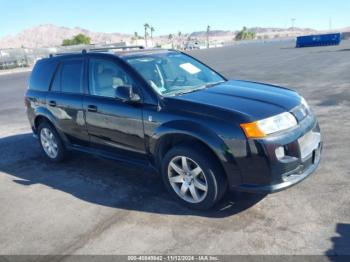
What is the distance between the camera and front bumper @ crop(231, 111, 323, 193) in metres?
3.51

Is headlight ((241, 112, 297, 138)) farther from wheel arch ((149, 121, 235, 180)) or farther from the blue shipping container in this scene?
the blue shipping container

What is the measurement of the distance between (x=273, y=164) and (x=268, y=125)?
40 centimetres

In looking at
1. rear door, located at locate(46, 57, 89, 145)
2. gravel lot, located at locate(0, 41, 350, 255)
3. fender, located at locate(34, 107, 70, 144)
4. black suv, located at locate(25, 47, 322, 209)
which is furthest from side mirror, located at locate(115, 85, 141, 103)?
fender, located at locate(34, 107, 70, 144)

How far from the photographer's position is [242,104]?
3.90 meters

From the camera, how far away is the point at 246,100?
13.2 ft

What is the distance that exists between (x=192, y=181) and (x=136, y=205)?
2.63 feet

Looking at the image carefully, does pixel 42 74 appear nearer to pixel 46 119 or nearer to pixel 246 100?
pixel 46 119

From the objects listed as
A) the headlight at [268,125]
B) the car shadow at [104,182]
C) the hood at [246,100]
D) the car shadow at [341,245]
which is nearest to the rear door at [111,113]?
the car shadow at [104,182]

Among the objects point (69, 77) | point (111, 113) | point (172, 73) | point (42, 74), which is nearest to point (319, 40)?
point (42, 74)

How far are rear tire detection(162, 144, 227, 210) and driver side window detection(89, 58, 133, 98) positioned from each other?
1.19m

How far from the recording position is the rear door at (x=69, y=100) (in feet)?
17.2

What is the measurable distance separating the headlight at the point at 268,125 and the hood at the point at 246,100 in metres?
0.06

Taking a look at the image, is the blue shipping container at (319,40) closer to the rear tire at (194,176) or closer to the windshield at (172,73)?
the windshield at (172,73)

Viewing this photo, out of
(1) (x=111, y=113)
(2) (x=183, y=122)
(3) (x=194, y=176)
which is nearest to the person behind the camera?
(2) (x=183, y=122)
